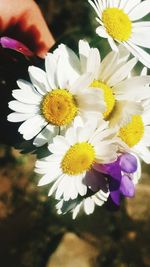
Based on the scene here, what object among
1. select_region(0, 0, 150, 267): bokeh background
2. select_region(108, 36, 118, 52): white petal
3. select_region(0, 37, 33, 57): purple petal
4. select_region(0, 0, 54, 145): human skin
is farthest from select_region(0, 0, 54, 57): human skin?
select_region(0, 0, 150, 267): bokeh background

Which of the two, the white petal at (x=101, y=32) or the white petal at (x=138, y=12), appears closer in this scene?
the white petal at (x=101, y=32)

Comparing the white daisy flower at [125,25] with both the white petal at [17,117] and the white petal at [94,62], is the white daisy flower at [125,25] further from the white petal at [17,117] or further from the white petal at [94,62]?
the white petal at [17,117]

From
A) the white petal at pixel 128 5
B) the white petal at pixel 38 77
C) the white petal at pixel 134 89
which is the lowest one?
the white petal at pixel 134 89

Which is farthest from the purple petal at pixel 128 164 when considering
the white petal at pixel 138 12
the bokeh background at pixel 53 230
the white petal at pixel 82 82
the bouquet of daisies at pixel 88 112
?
the bokeh background at pixel 53 230

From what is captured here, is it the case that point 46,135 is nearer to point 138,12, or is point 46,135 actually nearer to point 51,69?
point 51,69

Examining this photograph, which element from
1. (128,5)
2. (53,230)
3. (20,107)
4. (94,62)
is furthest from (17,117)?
(53,230)

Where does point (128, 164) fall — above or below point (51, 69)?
below

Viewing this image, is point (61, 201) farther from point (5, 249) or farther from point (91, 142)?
point (5, 249)
